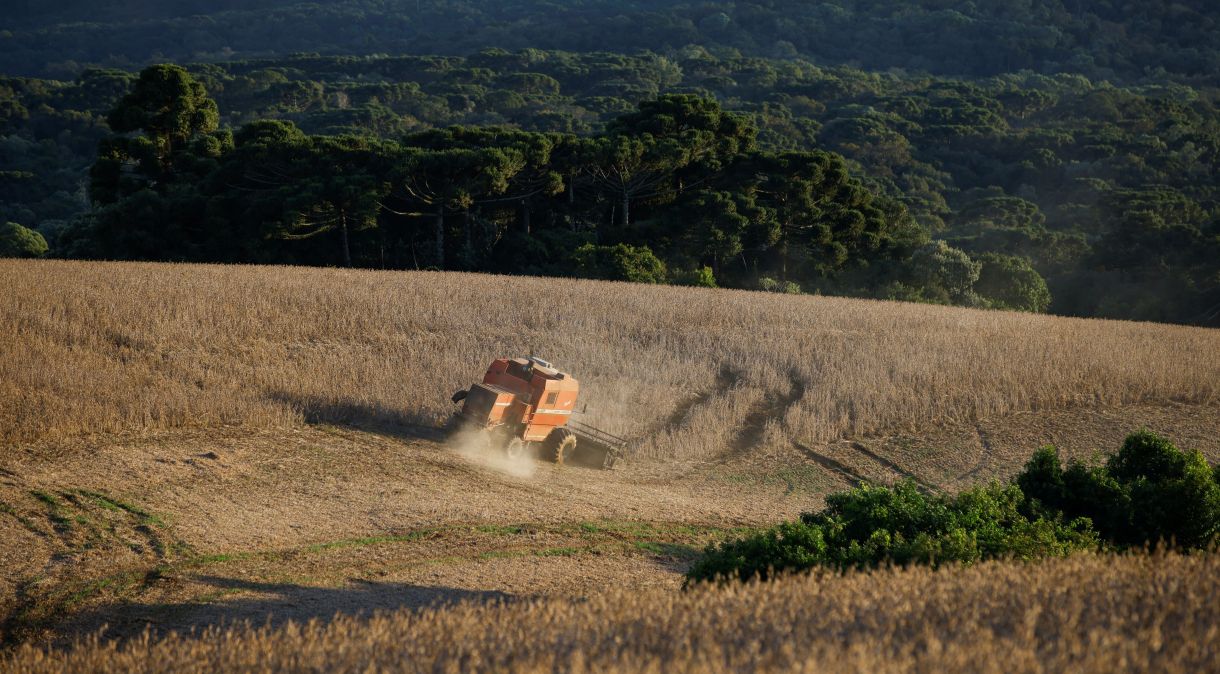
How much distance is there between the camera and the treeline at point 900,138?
202 feet

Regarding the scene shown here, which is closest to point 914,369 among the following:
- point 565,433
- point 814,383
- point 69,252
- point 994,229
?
point 814,383

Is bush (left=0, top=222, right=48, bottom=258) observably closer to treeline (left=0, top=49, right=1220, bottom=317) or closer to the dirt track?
treeline (left=0, top=49, right=1220, bottom=317)

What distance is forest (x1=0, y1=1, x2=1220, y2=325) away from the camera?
155 ft

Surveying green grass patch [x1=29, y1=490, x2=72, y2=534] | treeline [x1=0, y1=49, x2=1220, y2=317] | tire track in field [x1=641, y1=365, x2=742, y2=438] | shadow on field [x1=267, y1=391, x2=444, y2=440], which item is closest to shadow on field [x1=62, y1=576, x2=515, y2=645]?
green grass patch [x1=29, y1=490, x2=72, y2=534]

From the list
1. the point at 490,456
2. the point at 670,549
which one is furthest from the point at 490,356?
the point at 670,549

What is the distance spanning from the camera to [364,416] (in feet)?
59.8

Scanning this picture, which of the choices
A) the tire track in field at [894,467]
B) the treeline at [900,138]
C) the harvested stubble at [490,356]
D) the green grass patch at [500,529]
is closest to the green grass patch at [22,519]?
the harvested stubble at [490,356]

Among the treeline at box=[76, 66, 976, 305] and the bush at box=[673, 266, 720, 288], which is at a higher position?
the treeline at box=[76, 66, 976, 305]

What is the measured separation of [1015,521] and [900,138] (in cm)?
Answer: 9776

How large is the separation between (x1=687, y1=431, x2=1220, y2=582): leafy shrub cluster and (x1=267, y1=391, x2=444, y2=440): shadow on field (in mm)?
8672

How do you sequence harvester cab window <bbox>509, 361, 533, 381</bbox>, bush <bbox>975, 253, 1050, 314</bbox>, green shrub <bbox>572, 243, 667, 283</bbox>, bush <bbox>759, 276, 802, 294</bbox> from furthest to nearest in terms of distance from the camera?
1. bush <bbox>975, 253, 1050, 314</bbox>
2. bush <bbox>759, 276, 802, 294</bbox>
3. green shrub <bbox>572, 243, 667, 283</bbox>
4. harvester cab window <bbox>509, 361, 533, 381</bbox>

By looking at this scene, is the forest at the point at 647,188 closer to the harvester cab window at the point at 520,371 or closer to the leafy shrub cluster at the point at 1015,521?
the harvester cab window at the point at 520,371

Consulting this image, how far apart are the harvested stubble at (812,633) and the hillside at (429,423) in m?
3.09

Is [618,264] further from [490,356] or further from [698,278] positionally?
[490,356]
